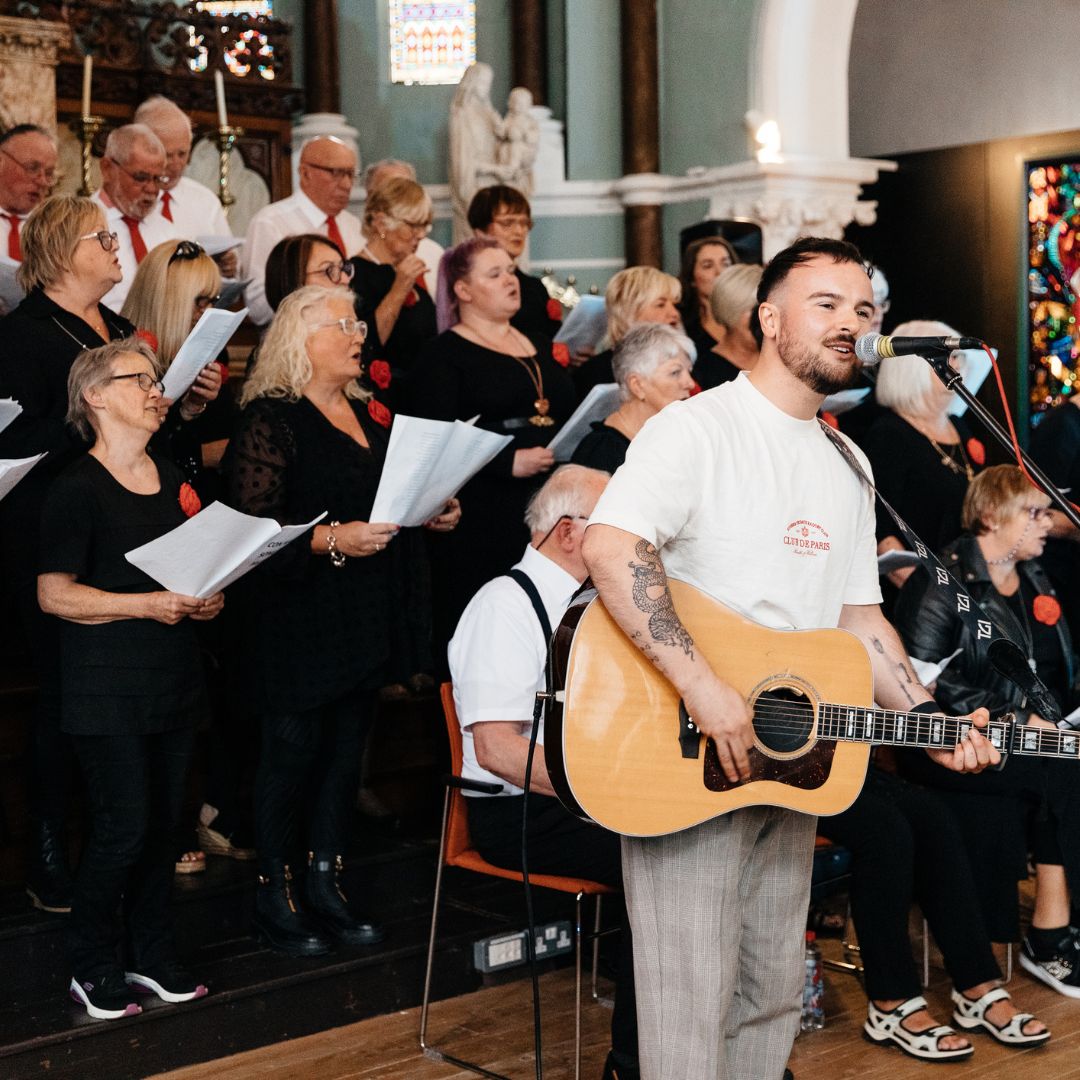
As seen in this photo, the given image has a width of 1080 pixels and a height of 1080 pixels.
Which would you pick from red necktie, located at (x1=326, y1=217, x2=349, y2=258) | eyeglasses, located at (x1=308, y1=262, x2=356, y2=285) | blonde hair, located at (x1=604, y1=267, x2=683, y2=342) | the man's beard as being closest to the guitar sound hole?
the man's beard

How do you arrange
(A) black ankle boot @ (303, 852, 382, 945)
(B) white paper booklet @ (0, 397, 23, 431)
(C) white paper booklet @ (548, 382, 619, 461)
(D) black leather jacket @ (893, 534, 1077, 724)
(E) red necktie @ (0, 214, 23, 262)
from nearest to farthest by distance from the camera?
1. (B) white paper booklet @ (0, 397, 23, 431)
2. (A) black ankle boot @ (303, 852, 382, 945)
3. (D) black leather jacket @ (893, 534, 1077, 724)
4. (C) white paper booklet @ (548, 382, 619, 461)
5. (E) red necktie @ (0, 214, 23, 262)

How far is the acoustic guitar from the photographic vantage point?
2.38 meters

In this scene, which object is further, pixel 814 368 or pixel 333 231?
pixel 333 231

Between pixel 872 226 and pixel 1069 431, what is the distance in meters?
3.89

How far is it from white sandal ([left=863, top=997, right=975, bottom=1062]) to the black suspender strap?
1152 millimetres

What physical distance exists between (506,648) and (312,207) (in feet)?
8.35

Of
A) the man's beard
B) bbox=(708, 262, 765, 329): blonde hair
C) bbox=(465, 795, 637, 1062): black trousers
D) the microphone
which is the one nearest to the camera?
the microphone

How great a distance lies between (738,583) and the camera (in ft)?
7.93

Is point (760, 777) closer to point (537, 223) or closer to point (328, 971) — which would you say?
point (328, 971)

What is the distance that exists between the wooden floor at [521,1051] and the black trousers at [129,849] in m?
0.28

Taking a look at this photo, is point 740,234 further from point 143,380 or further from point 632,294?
point 143,380

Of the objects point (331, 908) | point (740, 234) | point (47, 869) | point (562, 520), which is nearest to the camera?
point (562, 520)

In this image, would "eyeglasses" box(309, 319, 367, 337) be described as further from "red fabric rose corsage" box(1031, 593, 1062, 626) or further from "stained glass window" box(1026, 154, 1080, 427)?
"stained glass window" box(1026, 154, 1080, 427)

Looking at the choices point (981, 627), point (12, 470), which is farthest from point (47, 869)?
point (981, 627)
